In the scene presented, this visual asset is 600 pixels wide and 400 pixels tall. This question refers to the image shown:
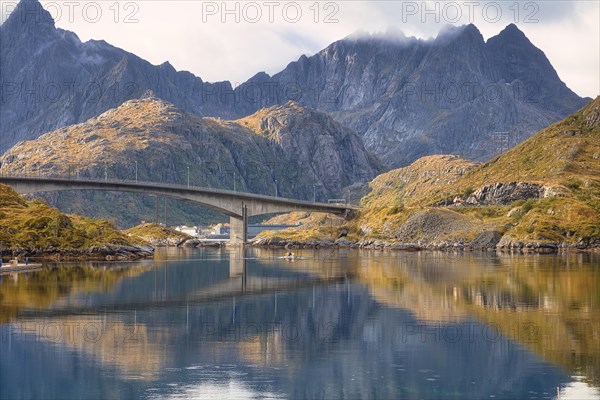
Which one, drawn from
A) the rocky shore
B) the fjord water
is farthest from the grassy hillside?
the fjord water

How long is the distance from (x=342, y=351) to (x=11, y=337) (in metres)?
26.7

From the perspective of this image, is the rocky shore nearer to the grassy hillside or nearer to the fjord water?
the grassy hillside

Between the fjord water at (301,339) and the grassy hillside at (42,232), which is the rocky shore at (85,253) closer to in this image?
the grassy hillside at (42,232)

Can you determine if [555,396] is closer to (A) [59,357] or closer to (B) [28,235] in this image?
(A) [59,357]

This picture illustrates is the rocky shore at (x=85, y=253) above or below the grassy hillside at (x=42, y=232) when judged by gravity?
below

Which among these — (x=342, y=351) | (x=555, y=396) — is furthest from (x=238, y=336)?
(x=555, y=396)

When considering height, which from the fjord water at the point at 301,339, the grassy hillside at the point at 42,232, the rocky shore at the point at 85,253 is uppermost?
the grassy hillside at the point at 42,232

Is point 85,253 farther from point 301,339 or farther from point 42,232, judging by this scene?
point 301,339

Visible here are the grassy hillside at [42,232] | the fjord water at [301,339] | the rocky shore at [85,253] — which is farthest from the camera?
the grassy hillside at [42,232]

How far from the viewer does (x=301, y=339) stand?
68500mm

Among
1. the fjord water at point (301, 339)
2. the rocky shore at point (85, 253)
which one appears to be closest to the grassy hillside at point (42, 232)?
the rocky shore at point (85, 253)

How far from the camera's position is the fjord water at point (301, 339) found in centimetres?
5067

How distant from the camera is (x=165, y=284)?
120 metres

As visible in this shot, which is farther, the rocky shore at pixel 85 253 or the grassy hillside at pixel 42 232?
the grassy hillside at pixel 42 232
